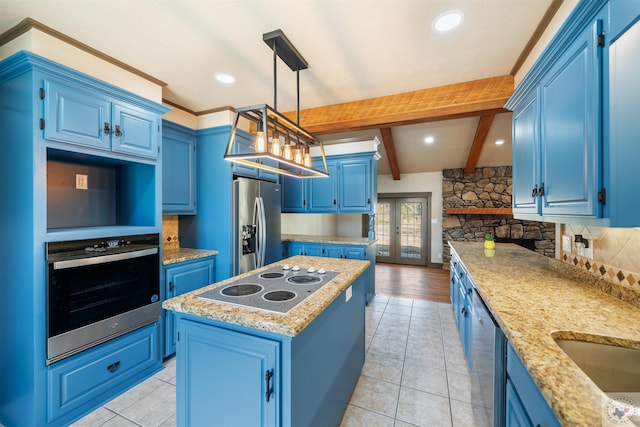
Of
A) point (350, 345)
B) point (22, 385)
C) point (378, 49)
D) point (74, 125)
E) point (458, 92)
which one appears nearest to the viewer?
point (22, 385)

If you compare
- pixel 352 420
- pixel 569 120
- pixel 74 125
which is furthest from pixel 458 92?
pixel 74 125

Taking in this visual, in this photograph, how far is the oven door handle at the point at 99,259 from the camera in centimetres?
166

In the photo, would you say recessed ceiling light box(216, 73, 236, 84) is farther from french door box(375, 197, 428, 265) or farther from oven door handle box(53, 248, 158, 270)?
french door box(375, 197, 428, 265)

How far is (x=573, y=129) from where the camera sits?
3.90 feet

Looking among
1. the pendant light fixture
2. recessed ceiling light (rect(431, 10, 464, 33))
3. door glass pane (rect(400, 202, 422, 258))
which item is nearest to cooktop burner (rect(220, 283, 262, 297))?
the pendant light fixture

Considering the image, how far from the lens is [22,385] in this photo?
5.40ft

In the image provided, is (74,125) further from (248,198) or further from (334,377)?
(334,377)

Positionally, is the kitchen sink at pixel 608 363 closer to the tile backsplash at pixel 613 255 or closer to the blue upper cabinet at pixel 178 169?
the tile backsplash at pixel 613 255

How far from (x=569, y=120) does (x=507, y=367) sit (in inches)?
46.5

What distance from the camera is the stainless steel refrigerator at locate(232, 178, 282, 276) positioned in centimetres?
300

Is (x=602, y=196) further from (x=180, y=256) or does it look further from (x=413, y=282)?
(x=413, y=282)

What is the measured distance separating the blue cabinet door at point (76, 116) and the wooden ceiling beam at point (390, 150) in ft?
12.9

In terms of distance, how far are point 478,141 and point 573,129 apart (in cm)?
415

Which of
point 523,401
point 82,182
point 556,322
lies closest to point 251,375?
point 523,401
